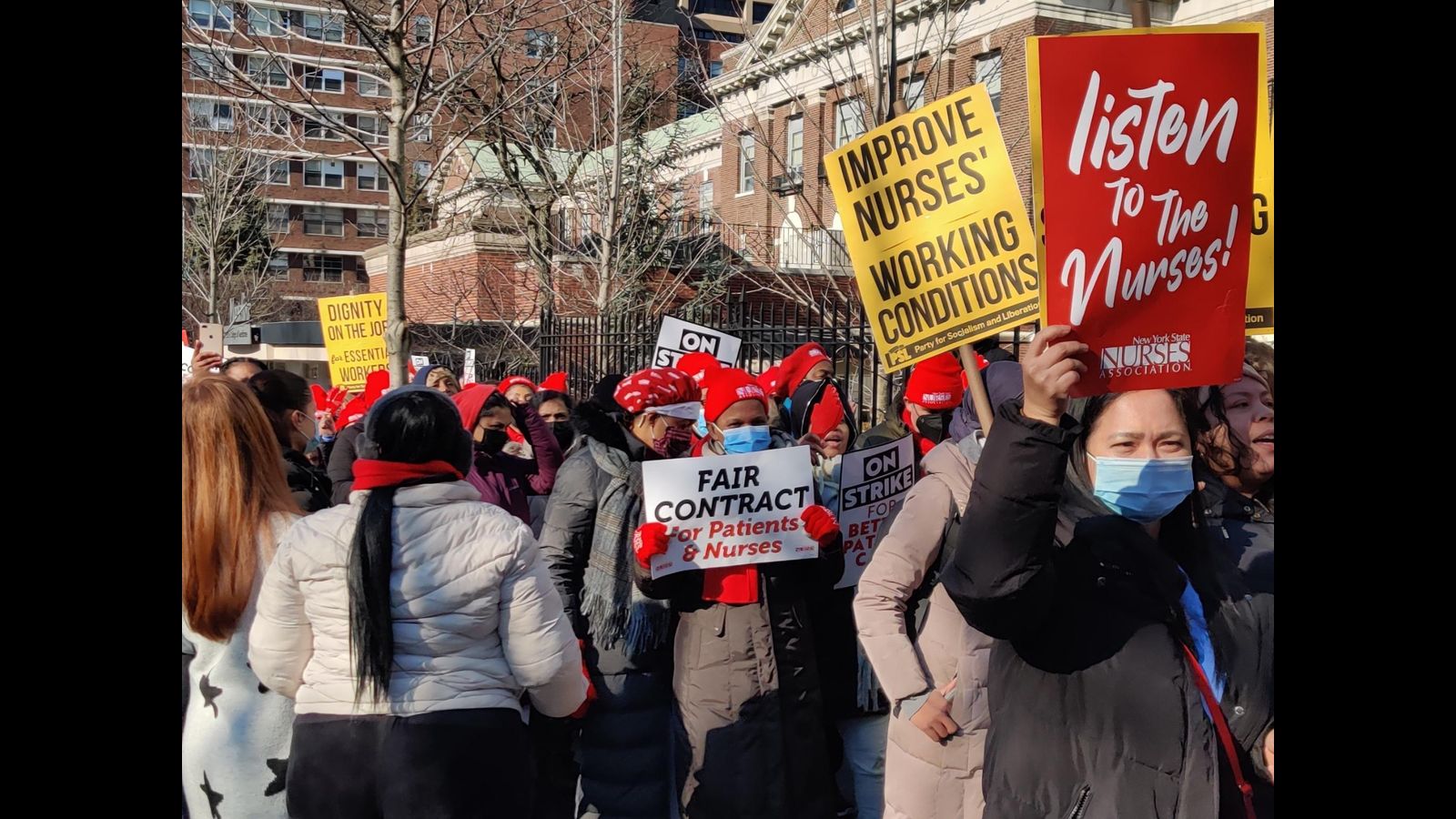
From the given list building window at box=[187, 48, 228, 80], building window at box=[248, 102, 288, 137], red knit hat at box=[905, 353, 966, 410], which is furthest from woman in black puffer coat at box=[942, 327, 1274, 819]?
building window at box=[248, 102, 288, 137]

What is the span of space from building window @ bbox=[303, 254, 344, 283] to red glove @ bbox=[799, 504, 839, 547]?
8786 cm

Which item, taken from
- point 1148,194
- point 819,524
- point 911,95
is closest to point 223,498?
point 819,524

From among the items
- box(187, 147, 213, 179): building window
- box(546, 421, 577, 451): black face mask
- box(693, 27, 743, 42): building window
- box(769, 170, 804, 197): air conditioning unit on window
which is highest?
box(693, 27, 743, 42): building window

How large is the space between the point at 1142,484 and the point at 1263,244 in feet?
6.17

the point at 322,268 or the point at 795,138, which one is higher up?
the point at 322,268

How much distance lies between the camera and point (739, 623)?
4820 millimetres

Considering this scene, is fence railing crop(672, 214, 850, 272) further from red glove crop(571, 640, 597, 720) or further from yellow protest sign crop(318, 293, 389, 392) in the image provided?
red glove crop(571, 640, 597, 720)

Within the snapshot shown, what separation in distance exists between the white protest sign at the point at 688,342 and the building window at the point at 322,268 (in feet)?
274

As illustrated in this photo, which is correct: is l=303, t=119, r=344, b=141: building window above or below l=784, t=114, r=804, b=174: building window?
below

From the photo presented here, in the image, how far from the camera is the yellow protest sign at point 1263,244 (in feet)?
14.6

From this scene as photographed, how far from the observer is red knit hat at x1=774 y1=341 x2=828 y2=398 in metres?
8.34

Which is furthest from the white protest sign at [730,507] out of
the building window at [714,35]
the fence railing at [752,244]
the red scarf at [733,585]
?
the building window at [714,35]

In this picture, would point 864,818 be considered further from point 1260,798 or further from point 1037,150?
point 1037,150

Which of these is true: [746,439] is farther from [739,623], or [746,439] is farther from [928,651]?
[928,651]
